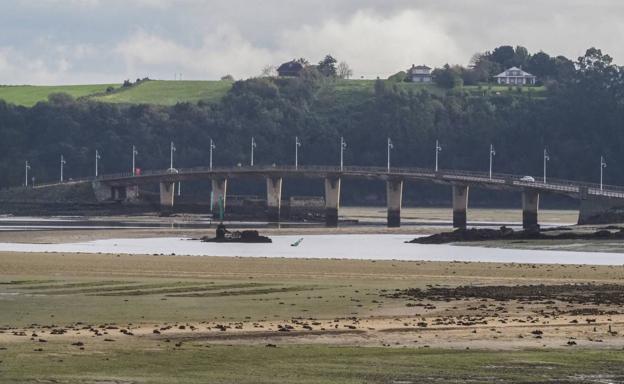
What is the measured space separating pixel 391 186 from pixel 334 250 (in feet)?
238

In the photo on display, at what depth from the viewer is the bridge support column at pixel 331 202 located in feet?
549

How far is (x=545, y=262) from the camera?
85750mm

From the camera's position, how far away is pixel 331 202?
172625 mm

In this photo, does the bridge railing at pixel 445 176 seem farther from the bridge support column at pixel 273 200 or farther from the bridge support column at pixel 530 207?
the bridge support column at pixel 273 200

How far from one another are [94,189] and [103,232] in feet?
226

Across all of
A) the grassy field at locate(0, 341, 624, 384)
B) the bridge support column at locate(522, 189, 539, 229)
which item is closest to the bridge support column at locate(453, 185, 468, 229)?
the bridge support column at locate(522, 189, 539, 229)

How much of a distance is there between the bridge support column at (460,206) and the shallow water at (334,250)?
141 ft

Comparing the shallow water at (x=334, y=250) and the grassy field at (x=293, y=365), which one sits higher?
the grassy field at (x=293, y=365)

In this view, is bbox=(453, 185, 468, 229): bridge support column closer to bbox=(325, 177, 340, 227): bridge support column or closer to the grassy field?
bbox=(325, 177, 340, 227): bridge support column

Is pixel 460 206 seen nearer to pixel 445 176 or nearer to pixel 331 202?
pixel 445 176

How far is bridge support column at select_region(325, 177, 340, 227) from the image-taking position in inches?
6594

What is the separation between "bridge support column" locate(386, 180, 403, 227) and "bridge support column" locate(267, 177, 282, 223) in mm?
12252

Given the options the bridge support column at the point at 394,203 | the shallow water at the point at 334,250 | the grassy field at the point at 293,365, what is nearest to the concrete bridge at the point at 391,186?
the bridge support column at the point at 394,203

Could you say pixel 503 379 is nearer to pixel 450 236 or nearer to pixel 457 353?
pixel 457 353
